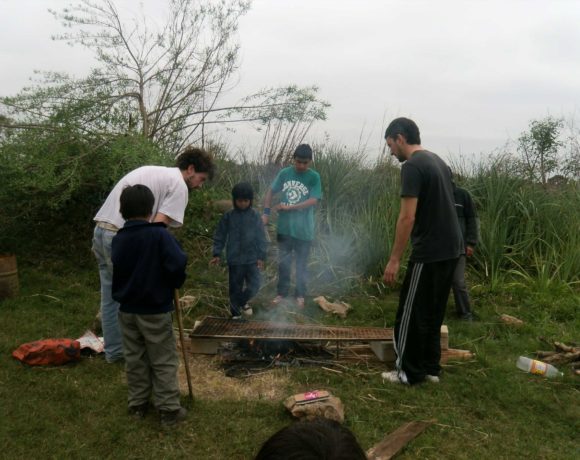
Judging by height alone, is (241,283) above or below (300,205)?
below

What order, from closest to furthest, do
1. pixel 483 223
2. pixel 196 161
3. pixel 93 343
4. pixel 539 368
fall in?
pixel 196 161 → pixel 539 368 → pixel 93 343 → pixel 483 223

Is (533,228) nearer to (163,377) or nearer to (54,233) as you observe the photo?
(163,377)

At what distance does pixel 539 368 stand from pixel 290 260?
3.05 m

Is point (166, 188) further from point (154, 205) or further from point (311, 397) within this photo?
point (311, 397)

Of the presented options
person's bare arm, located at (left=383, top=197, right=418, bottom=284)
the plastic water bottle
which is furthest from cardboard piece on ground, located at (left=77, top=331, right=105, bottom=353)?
the plastic water bottle

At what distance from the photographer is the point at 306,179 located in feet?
19.2

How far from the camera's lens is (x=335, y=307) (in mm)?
5992

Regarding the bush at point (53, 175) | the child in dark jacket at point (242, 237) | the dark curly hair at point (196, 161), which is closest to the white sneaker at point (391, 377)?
the child in dark jacket at point (242, 237)

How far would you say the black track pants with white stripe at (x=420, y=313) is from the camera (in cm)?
377

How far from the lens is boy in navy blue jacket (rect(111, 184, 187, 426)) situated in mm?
3158

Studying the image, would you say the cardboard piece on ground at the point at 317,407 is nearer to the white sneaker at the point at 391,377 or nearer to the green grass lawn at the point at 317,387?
the green grass lawn at the point at 317,387

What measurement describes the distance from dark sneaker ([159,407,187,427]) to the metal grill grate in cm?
99

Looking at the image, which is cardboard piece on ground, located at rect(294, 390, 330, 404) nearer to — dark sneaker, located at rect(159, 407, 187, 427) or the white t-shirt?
dark sneaker, located at rect(159, 407, 187, 427)

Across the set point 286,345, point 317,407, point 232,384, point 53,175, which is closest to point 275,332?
point 286,345
